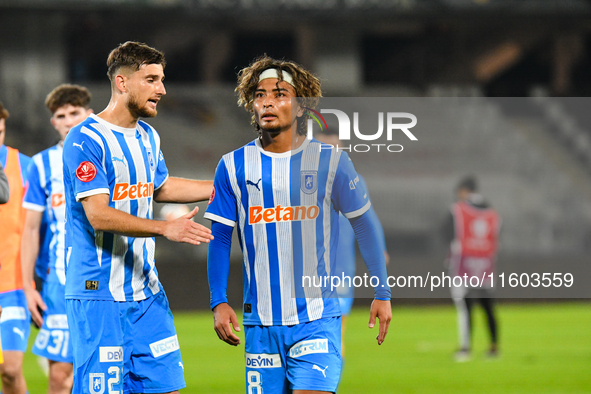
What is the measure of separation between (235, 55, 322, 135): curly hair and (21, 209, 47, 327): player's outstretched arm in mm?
2120

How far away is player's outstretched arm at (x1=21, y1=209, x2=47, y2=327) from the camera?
5.25 meters

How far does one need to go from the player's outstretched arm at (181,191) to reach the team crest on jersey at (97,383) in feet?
3.40

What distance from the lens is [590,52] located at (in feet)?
89.0

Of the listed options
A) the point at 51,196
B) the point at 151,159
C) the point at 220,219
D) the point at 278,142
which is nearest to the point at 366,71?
the point at 51,196

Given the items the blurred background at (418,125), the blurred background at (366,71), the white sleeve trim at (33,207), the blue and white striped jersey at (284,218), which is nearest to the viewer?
the blue and white striped jersey at (284,218)

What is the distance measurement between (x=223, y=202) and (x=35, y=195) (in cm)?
217

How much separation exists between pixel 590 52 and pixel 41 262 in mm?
25497

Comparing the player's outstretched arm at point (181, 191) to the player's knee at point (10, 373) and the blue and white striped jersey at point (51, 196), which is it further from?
the player's knee at point (10, 373)

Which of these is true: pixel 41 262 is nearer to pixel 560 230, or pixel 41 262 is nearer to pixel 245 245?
pixel 245 245

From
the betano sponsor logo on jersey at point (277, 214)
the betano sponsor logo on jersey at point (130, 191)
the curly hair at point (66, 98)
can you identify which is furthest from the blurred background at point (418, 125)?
the curly hair at point (66, 98)

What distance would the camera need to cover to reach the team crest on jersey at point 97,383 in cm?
371

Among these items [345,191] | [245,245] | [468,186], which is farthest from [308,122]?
[468,186]

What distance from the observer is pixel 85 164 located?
12.1ft

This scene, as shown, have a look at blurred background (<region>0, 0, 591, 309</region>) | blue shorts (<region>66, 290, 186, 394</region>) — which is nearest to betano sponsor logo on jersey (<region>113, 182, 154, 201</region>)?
blue shorts (<region>66, 290, 186, 394</region>)
